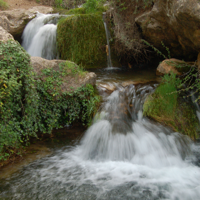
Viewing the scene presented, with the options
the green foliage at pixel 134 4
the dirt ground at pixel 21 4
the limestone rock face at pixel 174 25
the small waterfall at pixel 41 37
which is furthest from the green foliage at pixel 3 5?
the limestone rock face at pixel 174 25

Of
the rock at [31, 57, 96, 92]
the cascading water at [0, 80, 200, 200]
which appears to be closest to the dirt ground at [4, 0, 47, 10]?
the rock at [31, 57, 96, 92]

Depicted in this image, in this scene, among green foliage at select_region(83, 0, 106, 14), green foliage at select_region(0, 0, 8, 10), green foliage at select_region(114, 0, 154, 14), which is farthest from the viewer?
green foliage at select_region(0, 0, 8, 10)

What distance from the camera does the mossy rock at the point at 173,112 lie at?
404 cm

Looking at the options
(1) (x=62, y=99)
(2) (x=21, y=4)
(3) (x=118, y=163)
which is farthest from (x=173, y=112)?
(2) (x=21, y=4)

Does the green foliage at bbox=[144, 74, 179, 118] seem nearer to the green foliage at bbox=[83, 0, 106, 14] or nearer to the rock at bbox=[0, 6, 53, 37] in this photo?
the green foliage at bbox=[83, 0, 106, 14]

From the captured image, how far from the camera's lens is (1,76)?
9.26ft

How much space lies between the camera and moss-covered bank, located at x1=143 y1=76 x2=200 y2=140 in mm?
4051

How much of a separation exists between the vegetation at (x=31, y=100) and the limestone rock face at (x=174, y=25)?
2.65m

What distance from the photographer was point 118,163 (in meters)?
3.43

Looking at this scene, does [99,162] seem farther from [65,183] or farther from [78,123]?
[78,123]

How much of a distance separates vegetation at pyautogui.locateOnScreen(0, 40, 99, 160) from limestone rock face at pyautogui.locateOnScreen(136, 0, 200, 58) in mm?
2647

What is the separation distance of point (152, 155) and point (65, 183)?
1.69m

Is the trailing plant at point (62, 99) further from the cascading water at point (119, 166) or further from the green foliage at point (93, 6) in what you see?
the green foliage at point (93, 6)

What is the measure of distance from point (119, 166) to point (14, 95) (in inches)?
88.3
